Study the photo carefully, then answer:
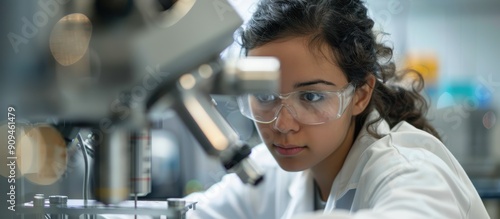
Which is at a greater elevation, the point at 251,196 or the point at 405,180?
the point at 405,180

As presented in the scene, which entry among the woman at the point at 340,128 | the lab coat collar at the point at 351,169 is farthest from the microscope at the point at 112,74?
the lab coat collar at the point at 351,169

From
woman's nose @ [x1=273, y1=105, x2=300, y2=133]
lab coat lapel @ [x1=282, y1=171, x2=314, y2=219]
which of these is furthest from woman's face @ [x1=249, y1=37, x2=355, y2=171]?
lab coat lapel @ [x1=282, y1=171, x2=314, y2=219]

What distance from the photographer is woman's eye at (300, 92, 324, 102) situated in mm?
1122

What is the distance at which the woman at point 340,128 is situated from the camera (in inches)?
42.5

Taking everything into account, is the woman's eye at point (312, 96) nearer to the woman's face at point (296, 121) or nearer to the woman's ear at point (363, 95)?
the woman's face at point (296, 121)

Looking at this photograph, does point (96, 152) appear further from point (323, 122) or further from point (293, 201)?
point (293, 201)

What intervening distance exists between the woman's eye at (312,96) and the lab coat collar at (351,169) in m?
0.23

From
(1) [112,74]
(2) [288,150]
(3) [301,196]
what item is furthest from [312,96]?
(1) [112,74]

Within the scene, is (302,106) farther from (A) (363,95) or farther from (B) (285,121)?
(A) (363,95)

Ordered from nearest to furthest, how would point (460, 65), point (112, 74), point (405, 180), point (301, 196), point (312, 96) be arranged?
1. point (112, 74)
2. point (405, 180)
3. point (312, 96)
4. point (301, 196)
5. point (460, 65)

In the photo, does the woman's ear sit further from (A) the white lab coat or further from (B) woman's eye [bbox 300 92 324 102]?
(B) woman's eye [bbox 300 92 324 102]

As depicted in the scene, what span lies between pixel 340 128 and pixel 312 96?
0.19 m

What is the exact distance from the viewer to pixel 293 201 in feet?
5.10

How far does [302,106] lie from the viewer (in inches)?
44.5
